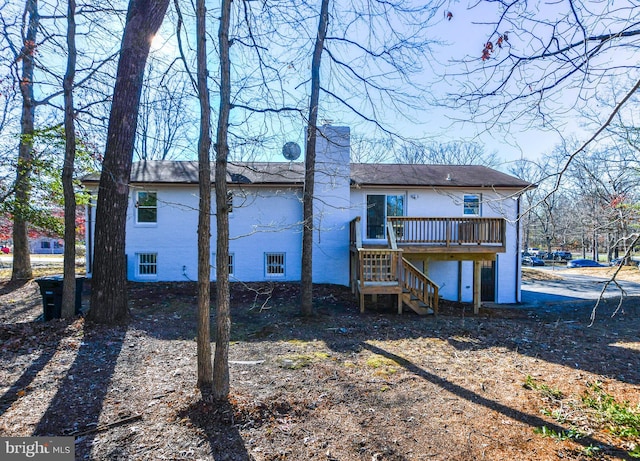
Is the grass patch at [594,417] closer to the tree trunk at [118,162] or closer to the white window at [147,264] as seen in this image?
the tree trunk at [118,162]

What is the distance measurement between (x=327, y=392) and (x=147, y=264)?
10911mm

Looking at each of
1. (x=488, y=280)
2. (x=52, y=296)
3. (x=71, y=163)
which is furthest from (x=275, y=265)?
(x=488, y=280)

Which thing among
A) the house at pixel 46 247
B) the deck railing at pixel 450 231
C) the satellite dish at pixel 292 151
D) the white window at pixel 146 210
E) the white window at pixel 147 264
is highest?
the satellite dish at pixel 292 151

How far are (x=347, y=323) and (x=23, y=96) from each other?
41.8 feet

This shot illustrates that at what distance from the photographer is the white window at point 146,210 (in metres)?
12.4

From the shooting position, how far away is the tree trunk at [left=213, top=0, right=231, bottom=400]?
3334 mm

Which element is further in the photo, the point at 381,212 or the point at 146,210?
the point at 381,212

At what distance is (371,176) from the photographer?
1330 centimetres

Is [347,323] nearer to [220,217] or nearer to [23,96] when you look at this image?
[220,217]

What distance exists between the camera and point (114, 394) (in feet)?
12.1

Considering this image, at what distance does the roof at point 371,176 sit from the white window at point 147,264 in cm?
282

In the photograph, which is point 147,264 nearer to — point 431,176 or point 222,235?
point 222,235

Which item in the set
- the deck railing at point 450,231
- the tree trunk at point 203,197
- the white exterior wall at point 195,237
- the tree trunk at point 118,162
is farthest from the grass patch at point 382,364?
the white exterior wall at point 195,237

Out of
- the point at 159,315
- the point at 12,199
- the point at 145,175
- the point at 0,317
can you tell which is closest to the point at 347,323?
the point at 159,315
